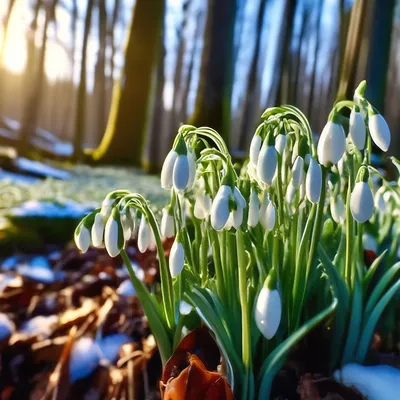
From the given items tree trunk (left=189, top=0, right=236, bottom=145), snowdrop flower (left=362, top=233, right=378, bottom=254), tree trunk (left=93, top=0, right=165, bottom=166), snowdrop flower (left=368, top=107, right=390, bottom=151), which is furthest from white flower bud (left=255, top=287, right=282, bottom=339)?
tree trunk (left=93, top=0, right=165, bottom=166)

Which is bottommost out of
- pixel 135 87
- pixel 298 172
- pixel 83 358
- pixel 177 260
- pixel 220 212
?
pixel 83 358

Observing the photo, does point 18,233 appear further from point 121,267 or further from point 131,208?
point 131,208

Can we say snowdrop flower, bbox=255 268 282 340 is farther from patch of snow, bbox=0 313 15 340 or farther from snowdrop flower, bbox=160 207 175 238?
patch of snow, bbox=0 313 15 340

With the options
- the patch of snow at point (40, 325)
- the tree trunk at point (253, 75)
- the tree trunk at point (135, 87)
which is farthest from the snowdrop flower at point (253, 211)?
the tree trunk at point (253, 75)

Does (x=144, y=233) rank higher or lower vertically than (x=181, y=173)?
lower

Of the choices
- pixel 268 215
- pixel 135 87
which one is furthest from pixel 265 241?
pixel 135 87

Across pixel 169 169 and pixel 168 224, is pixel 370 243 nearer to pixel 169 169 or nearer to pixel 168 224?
pixel 168 224
